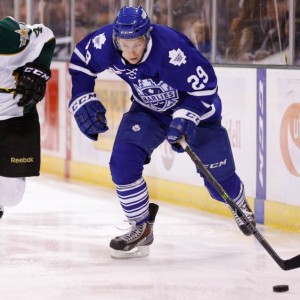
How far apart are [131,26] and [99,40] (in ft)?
0.85

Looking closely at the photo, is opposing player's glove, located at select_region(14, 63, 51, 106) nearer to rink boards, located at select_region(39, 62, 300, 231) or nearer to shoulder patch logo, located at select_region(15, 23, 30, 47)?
shoulder patch logo, located at select_region(15, 23, 30, 47)

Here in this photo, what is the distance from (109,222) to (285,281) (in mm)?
1874

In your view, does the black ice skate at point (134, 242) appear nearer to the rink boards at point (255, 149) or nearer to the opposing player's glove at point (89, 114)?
the opposing player's glove at point (89, 114)

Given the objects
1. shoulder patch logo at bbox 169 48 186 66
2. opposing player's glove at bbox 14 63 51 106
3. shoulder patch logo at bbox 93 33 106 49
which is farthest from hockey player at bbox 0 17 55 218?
shoulder patch logo at bbox 169 48 186 66

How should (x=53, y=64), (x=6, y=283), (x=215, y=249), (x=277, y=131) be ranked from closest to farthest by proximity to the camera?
(x=6, y=283), (x=215, y=249), (x=277, y=131), (x=53, y=64)

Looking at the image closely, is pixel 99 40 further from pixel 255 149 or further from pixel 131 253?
pixel 255 149

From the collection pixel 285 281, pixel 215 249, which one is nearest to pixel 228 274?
pixel 285 281

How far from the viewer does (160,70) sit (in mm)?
4613

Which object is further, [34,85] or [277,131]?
[277,131]

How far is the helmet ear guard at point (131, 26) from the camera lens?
4.47 m

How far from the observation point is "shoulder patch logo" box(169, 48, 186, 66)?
458cm

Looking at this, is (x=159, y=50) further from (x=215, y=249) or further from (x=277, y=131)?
(x=277, y=131)

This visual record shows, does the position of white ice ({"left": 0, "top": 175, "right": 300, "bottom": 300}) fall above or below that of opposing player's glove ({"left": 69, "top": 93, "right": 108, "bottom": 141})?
below

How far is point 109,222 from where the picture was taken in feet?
19.9
